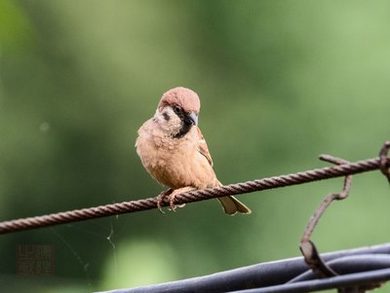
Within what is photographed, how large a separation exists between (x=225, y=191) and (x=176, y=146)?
1.24m

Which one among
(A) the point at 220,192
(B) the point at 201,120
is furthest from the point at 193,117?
(B) the point at 201,120

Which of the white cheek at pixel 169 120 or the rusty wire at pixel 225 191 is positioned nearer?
the rusty wire at pixel 225 191

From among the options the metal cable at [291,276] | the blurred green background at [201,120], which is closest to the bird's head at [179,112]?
the metal cable at [291,276]

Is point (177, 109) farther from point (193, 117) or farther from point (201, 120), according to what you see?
point (201, 120)

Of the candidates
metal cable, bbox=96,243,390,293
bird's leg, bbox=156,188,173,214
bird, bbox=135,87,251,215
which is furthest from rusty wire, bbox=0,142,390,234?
bird, bbox=135,87,251,215

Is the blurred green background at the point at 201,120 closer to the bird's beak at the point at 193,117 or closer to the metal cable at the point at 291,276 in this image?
the bird's beak at the point at 193,117

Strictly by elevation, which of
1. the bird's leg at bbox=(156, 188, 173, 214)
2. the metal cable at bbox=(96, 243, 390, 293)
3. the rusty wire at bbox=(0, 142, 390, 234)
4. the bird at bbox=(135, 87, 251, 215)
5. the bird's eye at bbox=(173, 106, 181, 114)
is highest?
the bird's eye at bbox=(173, 106, 181, 114)

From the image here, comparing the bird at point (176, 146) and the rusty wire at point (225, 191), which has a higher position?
the bird at point (176, 146)

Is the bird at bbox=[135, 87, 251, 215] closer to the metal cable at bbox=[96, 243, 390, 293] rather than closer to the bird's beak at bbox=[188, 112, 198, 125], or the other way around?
the bird's beak at bbox=[188, 112, 198, 125]

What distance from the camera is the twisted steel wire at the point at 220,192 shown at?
68.8 inches

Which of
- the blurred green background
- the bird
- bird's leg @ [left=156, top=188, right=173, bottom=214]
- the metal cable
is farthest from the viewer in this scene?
the blurred green background

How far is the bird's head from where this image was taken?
10.4 ft

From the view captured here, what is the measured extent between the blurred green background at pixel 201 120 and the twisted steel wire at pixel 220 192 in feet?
11.6

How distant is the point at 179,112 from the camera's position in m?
3.21
